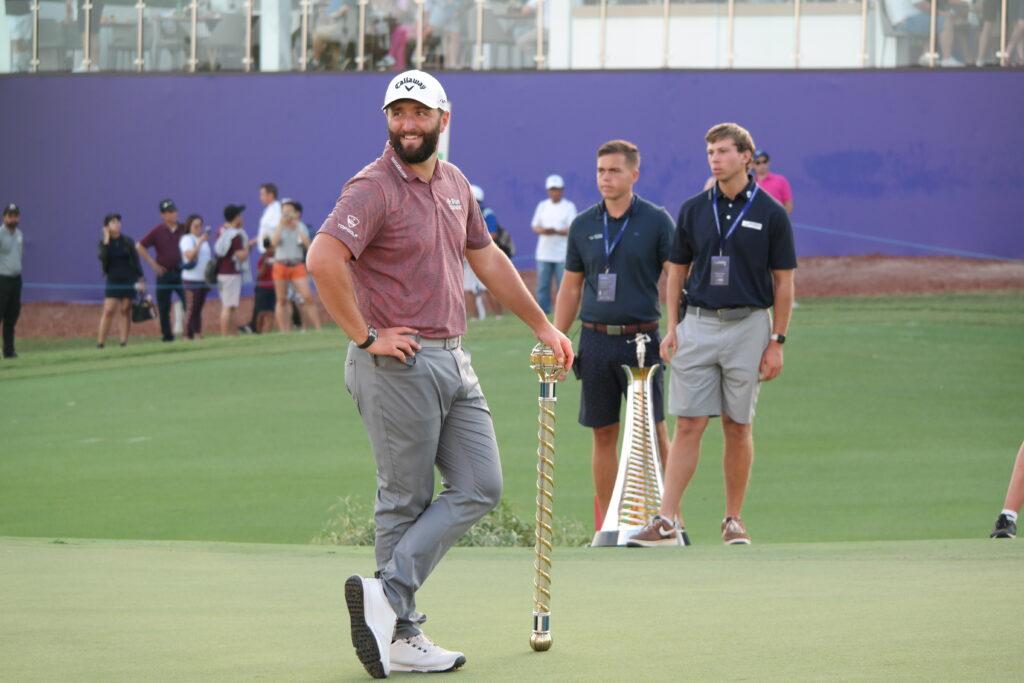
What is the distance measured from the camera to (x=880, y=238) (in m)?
27.0

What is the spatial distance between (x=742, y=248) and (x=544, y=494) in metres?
4.11

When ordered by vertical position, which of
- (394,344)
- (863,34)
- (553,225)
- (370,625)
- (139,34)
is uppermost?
(863,34)

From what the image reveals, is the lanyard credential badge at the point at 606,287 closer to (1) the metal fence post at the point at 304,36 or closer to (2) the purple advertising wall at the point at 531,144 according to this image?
(2) the purple advertising wall at the point at 531,144

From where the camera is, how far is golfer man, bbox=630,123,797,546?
9602 millimetres

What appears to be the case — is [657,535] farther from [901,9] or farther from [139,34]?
[139,34]

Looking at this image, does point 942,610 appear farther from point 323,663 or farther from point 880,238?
point 880,238

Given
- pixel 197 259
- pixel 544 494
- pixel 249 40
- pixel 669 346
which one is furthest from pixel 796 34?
pixel 544 494

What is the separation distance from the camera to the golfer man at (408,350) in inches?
218

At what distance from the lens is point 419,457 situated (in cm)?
573

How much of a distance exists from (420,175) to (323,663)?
5.37ft

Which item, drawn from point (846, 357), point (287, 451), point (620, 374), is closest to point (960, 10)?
point (846, 357)

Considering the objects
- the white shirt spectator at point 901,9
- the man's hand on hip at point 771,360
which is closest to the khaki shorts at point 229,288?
the white shirt spectator at point 901,9

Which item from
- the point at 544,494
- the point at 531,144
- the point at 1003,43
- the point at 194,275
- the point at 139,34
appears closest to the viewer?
the point at 544,494

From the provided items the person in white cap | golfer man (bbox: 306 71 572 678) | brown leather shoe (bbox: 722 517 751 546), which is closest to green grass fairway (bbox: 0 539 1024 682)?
golfer man (bbox: 306 71 572 678)
